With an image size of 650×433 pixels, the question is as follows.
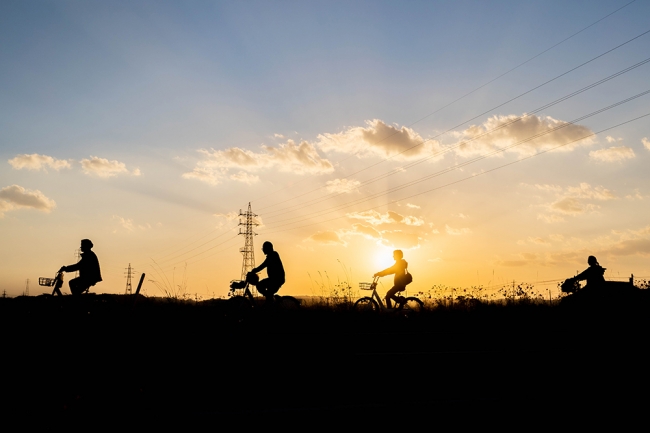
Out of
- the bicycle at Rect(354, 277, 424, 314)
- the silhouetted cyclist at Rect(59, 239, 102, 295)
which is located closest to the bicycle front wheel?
the bicycle at Rect(354, 277, 424, 314)

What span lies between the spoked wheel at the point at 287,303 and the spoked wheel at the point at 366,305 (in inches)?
143

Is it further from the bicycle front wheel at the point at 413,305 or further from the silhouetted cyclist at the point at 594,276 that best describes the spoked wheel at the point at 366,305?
the silhouetted cyclist at the point at 594,276

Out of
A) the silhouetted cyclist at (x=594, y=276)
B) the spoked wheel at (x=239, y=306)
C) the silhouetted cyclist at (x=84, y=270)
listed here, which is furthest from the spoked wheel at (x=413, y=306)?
the silhouetted cyclist at (x=84, y=270)

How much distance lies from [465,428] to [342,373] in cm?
249

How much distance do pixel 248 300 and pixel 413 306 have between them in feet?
Result: 20.2

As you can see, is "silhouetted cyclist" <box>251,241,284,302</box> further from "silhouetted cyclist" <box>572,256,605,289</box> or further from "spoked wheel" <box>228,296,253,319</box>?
"silhouetted cyclist" <box>572,256,605,289</box>

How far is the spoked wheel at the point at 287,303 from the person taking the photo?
14199mm

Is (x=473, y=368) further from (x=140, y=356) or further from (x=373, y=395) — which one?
(x=140, y=356)

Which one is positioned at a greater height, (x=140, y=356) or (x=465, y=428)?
(x=140, y=356)

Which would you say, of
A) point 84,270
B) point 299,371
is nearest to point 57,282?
point 84,270

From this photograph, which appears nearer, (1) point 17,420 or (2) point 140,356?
(1) point 17,420

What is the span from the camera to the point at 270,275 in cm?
1403

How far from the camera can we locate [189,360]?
25.3 feet

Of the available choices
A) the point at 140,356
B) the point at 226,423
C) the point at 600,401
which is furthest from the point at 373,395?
the point at 140,356
